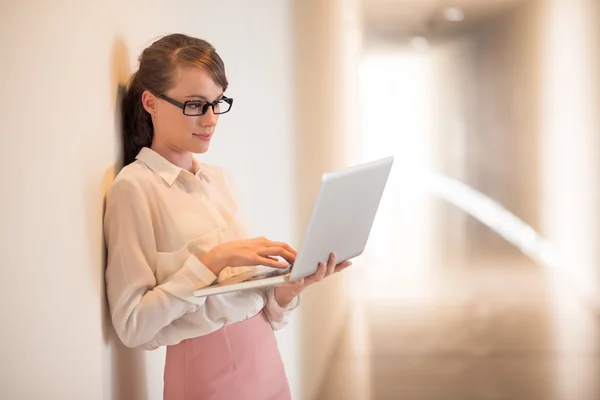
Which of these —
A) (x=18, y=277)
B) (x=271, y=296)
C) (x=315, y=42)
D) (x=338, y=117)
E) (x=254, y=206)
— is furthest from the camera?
(x=338, y=117)

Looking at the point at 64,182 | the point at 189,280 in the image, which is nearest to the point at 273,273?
the point at 189,280

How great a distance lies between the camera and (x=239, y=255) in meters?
1.39

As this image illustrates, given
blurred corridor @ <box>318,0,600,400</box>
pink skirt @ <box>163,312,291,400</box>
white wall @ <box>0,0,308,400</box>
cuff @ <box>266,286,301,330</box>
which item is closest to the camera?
white wall @ <box>0,0,308,400</box>

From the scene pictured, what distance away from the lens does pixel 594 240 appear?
420 cm

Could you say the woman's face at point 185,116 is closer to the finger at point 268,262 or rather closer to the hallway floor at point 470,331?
the finger at point 268,262

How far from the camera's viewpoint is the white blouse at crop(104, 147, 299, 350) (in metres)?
1.38

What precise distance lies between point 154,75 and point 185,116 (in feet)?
0.32

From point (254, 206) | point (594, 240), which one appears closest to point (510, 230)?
point (594, 240)

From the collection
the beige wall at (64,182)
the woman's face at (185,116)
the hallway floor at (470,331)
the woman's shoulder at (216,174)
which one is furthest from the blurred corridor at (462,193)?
the woman's face at (185,116)

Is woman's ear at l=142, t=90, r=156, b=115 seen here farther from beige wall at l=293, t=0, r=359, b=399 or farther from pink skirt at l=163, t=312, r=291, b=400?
beige wall at l=293, t=0, r=359, b=399

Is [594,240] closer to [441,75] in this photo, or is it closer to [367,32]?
[441,75]

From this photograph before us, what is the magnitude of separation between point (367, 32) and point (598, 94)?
3.99 ft

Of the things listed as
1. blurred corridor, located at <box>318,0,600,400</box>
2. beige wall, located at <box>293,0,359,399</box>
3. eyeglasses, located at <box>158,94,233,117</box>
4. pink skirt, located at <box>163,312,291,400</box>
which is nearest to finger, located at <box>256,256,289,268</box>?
pink skirt, located at <box>163,312,291,400</box>

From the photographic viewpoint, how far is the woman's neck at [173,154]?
157 cm
